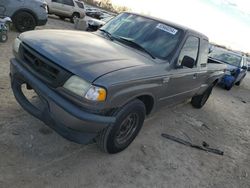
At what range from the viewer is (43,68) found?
11.9ft

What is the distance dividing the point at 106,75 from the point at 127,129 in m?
1.18

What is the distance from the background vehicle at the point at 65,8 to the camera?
2084cm

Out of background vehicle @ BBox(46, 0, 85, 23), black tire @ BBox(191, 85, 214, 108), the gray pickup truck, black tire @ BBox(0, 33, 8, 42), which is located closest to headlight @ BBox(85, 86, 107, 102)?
the gray pickup truck

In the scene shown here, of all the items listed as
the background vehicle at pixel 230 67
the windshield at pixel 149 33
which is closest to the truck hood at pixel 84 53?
the windshield at pixel 149 33

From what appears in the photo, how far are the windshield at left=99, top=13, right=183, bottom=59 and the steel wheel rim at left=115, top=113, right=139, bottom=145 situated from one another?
107 cm

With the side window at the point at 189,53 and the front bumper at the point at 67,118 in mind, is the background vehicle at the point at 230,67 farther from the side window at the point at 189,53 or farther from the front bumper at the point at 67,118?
the front bumper at the point at 67,118

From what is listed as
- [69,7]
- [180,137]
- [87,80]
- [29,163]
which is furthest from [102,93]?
[69,7]

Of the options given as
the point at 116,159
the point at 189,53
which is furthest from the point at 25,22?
the point at 116,159

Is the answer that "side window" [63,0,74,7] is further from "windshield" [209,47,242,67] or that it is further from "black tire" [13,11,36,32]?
"windshield" [209,47,242,67]

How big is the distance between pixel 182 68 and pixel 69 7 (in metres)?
18.5

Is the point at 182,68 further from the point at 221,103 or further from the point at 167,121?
the point at 221,103

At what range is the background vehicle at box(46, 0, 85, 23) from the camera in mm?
20844

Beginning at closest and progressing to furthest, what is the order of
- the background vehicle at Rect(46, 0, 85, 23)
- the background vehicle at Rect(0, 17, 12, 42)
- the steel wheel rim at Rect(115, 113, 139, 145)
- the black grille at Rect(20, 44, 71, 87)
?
the black grille at Rect(20, 44, 71, 87)
the steel wheel rim at Rect(115, 113, 139, 145)
the background vehicle at Rect(0, 17, 12, 42)
the background vehicle at Rect(46, 0, 85, 23)

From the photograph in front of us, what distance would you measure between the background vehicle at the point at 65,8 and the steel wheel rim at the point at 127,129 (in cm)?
1844
